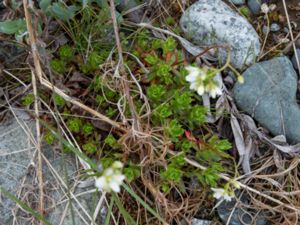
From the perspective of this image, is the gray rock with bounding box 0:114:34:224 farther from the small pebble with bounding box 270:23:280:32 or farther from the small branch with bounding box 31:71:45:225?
the small pebble with bounding box 270:23:280:32

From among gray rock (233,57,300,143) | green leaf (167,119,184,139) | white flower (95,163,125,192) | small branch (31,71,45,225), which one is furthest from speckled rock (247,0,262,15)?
white flower (95,163,125,192)

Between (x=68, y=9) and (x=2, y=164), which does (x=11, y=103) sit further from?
(x=68, y=9)

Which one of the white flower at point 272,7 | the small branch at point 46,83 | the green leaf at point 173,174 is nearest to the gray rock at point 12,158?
the small branch at point 46,83

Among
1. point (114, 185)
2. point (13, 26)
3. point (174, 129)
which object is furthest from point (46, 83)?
point (114, 185)

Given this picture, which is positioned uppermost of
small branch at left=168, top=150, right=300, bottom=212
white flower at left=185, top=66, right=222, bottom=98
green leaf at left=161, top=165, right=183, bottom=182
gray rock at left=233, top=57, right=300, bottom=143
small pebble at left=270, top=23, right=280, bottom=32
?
white flower at left=185, top=66, right=222, bottom=98

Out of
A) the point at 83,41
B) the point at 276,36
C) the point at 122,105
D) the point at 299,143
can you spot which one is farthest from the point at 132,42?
the point at 299,143

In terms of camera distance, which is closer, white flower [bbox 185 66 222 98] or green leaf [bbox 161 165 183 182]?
white flower [bbox 185 66 222 98]
